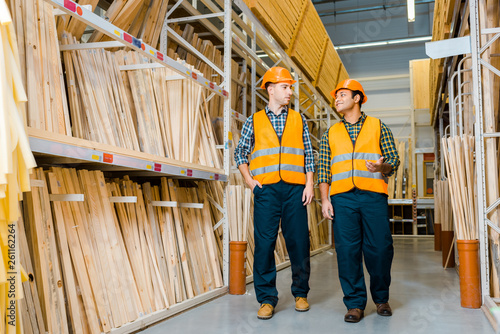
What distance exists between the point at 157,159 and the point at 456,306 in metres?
3.04

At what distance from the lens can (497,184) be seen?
164 inches

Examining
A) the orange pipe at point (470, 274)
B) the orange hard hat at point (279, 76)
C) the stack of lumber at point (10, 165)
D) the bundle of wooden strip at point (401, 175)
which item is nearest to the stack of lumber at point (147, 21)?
the orange hard hat at point (279, 76)

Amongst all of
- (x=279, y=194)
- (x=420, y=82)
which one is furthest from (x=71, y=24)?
(x=420, y=82)

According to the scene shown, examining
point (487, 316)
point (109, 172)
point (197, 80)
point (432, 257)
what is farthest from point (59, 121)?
point (432, 257)

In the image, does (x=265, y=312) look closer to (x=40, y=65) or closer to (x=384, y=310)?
(x=384, y=310)

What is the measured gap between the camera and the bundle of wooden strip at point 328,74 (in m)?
10.3

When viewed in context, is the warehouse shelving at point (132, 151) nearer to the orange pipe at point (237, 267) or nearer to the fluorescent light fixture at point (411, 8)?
the orange pipe at point (237, 267)

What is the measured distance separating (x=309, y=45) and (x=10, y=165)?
7739 millimetres

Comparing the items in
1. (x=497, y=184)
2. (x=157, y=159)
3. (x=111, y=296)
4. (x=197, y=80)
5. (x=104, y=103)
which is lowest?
(x=111, y=296)

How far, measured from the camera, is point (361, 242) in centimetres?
384

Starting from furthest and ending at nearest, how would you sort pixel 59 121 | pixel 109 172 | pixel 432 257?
1. pixel 432 257
2. pixel 109 172
3. pixel 59 121

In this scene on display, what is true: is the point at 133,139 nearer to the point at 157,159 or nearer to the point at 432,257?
the point at 157,159

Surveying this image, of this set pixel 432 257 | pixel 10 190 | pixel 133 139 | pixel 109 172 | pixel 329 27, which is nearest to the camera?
pixel 10 190

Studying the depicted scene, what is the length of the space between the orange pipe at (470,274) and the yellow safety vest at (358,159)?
1.08 meters
